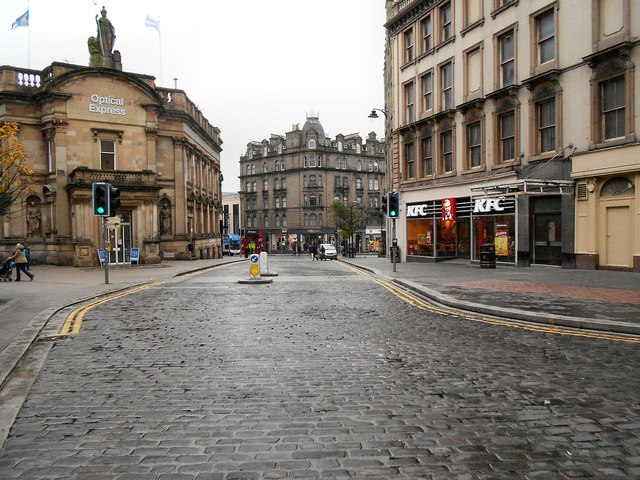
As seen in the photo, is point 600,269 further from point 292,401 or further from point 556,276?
point 292,401

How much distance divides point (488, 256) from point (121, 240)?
70.8 feet

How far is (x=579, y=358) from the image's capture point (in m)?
6.45

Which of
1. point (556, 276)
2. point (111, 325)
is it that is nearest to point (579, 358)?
point (111, 325)

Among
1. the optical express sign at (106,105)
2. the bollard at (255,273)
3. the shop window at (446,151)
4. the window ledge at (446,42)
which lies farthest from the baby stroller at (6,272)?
the window ledge at (446,42)

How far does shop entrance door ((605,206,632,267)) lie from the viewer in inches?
699

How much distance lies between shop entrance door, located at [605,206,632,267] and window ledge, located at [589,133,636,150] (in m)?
2.25

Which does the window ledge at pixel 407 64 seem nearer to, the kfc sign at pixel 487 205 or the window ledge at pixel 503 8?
the window ledge at pixel 503 8

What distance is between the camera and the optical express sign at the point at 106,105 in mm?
31609

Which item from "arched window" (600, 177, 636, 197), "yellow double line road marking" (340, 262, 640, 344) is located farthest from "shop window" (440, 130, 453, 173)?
"yellow double line road marking" (340, 262, 640, 344)

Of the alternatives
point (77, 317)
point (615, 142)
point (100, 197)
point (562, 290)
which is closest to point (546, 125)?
point (615, 142)

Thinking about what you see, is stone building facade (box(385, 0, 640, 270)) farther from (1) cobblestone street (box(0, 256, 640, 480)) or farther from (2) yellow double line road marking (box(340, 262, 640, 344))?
(1) cobblestone street (box(0, 256, 640, 480))

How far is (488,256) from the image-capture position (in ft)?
72.2

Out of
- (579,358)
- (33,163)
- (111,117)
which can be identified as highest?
(111,117)

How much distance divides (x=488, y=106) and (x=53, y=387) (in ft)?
74.8
